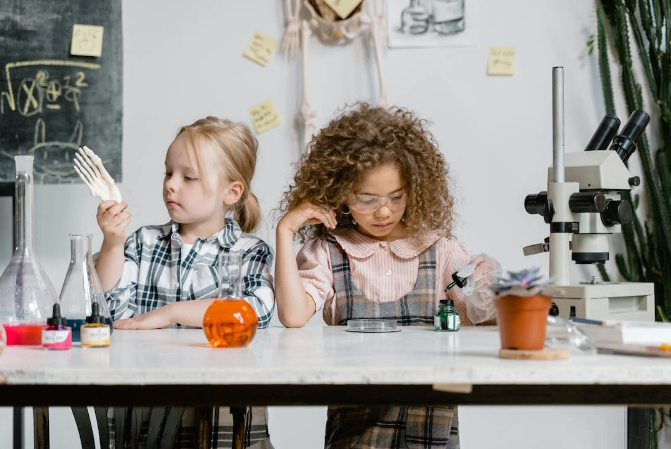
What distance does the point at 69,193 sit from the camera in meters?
2.77

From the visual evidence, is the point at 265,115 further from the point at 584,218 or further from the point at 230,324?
the point at 230,324

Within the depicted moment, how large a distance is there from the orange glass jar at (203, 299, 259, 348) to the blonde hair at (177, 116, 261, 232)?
66 cm

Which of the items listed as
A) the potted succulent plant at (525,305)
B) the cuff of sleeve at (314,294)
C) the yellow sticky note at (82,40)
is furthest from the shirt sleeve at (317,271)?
the yellow sticky note at (82,40)

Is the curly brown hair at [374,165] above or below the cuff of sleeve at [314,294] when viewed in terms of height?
above

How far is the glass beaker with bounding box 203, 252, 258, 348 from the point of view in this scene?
1.26 meters

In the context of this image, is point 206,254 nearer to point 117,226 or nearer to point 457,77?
point 117,226

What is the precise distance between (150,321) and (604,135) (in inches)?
39.4

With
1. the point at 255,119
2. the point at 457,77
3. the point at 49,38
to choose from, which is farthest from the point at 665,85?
the point at 49,38

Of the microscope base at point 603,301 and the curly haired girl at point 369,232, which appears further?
the curly haired girl at point 369,232

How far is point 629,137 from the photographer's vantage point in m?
1.71

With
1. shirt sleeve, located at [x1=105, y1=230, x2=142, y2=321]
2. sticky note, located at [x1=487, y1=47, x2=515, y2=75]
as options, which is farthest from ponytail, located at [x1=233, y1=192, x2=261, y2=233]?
sticky note, located at [x1=487, y1=47, x2=515, y2=75]

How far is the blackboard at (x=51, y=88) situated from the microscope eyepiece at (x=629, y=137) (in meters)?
1.68

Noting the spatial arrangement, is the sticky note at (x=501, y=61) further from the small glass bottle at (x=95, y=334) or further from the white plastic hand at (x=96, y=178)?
the small glass bottle at (x=95, y=334)

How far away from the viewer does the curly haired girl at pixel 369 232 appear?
172 cm
